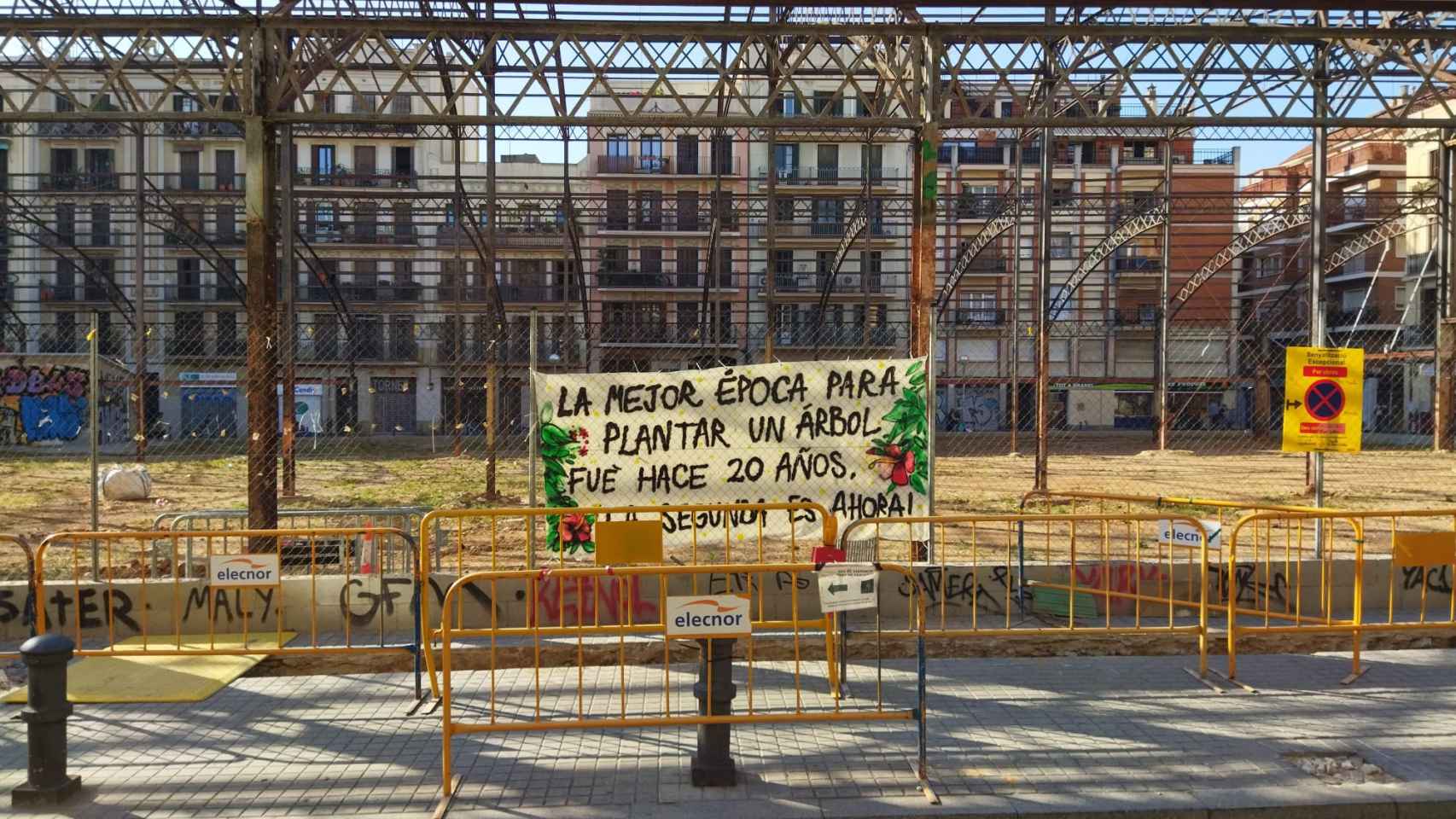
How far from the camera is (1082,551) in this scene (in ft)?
40.5

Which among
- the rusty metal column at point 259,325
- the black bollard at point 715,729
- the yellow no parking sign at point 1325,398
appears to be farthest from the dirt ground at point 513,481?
the yellow no parking sign at point 1325,398

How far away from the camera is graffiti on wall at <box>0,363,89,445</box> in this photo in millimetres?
31391

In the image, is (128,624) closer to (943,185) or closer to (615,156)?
(615,156)

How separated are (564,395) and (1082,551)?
7.00 meters

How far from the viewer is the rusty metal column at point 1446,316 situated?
2677cm

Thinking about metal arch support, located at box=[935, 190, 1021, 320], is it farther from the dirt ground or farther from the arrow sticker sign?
the arrow sticker sign

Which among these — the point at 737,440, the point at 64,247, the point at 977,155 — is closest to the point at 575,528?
the point at 737,440

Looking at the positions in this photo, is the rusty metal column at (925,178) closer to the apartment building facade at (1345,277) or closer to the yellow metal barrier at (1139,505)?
the yellow metal barrier at (1139,505)

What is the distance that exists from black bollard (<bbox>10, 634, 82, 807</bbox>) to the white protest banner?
3.45 metres

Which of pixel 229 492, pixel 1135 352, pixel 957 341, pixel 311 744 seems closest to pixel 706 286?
pixel 229 492

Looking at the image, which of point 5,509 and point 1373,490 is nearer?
point 5,509

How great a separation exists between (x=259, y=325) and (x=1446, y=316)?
29201 millimetres

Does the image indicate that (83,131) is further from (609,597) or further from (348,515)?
(609,597)

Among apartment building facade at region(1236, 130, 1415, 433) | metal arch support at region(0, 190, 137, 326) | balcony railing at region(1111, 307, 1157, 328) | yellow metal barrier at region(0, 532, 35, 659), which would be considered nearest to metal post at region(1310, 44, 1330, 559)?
yellow metal barrier at region(0, 532, 35, 659)
